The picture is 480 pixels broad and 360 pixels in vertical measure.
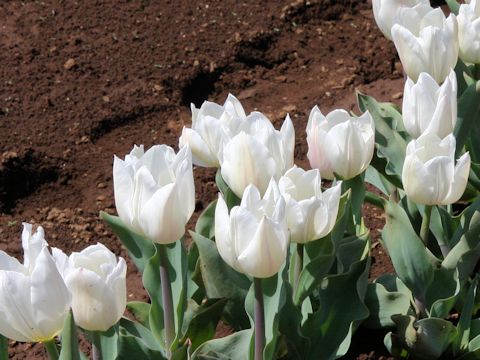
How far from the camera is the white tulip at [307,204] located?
6.16 ft

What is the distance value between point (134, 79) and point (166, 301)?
1806 mm

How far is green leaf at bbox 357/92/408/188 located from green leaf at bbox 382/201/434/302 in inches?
10.8

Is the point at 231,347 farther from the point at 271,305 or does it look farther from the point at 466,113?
the point at 466,113

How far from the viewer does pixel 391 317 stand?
2318 mm

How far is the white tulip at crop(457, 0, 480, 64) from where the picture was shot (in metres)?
2.50

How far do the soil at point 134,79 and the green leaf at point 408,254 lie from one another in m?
0.46

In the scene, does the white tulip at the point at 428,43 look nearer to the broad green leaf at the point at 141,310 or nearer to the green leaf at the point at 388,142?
the green leaf at the point at 388,142

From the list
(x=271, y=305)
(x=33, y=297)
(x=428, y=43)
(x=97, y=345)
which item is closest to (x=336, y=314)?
(x=271, y=305)

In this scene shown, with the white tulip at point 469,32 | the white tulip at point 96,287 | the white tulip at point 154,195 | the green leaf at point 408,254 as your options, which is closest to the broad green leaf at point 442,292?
the green leaf at point 408,254

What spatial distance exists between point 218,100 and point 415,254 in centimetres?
155

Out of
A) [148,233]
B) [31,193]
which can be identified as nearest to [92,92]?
[31,193]

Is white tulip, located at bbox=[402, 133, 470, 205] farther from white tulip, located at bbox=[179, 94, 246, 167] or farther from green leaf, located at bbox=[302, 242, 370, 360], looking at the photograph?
white tulip, located at bbox=[179, 94, 246, 167]

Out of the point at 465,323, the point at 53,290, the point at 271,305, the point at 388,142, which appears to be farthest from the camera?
the point at 388,142

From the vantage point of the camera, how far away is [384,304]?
2.36 metres
